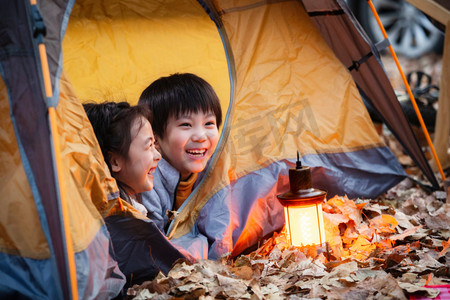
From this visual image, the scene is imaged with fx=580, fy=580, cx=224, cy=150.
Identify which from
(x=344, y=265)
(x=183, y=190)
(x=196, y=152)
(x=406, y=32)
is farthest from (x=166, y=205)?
(x=406, y=32)

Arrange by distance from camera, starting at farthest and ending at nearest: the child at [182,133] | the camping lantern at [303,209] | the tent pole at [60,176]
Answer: the child at [182,133] → the camping lantern at [303,209] → the tent pole at [60,176]

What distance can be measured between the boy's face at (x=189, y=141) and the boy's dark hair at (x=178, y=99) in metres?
0.03

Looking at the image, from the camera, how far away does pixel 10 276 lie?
73.9 inches

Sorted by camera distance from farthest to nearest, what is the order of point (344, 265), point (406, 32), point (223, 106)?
point (406, 32) < point (223, 106) < point (344, 265)

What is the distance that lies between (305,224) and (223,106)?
1030mm

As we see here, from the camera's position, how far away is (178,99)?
2850 mm

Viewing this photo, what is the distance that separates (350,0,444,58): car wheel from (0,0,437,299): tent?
4.71 metres

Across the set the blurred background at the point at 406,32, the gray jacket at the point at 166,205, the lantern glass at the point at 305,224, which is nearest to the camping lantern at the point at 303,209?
the lantern glass at the point at 305,224

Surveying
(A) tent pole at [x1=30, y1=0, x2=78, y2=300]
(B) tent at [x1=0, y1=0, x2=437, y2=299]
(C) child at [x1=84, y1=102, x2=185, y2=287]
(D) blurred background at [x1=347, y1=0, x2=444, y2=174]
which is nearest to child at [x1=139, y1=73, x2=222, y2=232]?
(B) tent at [x1=0, y1=0, x2=437, y2=299]

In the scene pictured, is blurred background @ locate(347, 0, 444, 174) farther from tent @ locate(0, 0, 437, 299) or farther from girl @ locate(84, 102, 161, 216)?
girl @ locate(84, 102, 161, 216)

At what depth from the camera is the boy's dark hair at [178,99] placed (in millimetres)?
2850

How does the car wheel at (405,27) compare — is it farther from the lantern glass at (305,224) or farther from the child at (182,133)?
the lantern glass at (305,224)

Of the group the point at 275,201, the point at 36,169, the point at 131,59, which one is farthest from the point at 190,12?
the point at 36,169

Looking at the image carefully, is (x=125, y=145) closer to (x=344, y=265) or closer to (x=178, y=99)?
(x=178, y=99)
